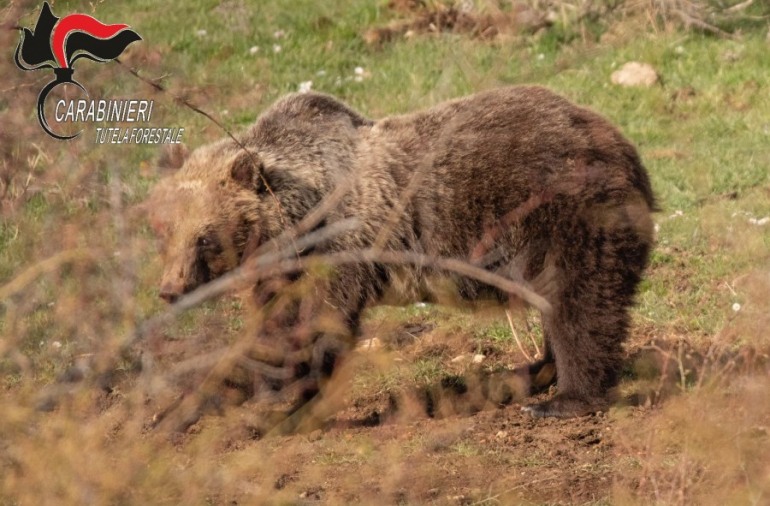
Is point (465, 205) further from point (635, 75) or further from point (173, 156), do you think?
point (635, 75)

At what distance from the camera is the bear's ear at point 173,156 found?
19.8 feet

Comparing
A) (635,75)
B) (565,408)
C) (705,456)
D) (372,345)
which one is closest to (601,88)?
(635,75)

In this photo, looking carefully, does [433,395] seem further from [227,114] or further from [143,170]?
[227,114]

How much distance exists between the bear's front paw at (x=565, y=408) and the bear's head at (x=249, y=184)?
1585 mm

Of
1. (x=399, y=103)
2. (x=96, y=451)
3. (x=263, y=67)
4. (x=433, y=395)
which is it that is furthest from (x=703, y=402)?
(x=263, y=67)

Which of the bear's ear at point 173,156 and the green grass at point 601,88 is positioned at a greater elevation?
the bear's ear at point 173,156

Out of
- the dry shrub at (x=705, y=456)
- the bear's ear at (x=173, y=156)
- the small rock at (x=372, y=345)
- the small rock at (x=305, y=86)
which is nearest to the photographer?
the dry shrub at (x=705, y=456)

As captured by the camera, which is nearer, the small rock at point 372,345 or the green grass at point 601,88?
the small rock at point 372,345

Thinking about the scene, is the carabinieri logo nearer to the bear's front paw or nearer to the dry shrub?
the bear's front paw

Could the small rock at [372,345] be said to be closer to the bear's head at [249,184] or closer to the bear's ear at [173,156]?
the bear's head at [249,184]

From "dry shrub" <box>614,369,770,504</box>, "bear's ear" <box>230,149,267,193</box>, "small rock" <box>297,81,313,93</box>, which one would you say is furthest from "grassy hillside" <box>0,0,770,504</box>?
"bear's ear" <box>230,149,267,193</box>

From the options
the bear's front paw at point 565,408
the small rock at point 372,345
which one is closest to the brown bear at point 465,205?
the bear's front paw at point 565,408

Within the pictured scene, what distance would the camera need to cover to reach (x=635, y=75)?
10.0 meters

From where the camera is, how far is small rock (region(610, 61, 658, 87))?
9945 millimetres
